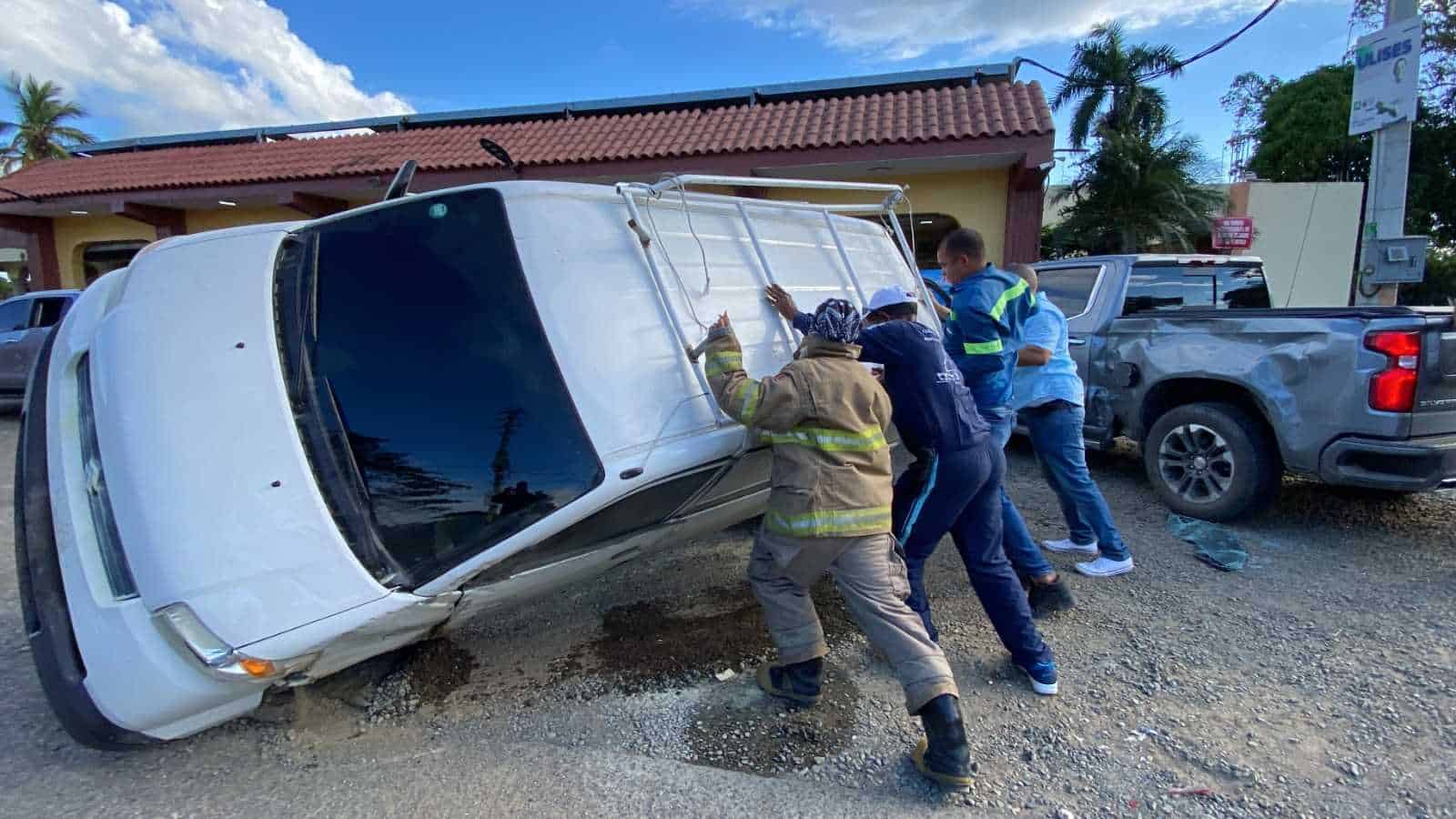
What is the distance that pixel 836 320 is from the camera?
100.0 inches

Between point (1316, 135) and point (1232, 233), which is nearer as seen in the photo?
point (1232, 233)

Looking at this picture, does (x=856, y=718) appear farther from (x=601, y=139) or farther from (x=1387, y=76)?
(x=601, y=139)

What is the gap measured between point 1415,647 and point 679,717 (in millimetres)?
3095

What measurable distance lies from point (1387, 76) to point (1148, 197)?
1168cm

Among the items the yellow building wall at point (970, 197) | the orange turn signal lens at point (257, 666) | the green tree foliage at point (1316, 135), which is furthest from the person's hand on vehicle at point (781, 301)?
the green tree foliage at point (1316, 135)

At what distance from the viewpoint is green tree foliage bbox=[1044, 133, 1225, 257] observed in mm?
17469

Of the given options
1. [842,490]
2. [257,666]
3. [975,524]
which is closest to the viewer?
[257,666]

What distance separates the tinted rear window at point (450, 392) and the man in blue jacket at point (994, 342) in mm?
1828

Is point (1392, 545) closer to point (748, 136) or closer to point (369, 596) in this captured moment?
point (369, 596)

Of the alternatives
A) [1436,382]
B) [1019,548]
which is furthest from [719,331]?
[1436,382]

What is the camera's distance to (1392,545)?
4.34 meters

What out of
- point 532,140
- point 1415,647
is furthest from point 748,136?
point 1415,647

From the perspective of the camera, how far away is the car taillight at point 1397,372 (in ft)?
12.6

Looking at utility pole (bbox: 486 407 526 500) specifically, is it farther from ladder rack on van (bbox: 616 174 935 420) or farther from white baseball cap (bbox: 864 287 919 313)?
white baseball cap (bbox: 864 287 919 313)
